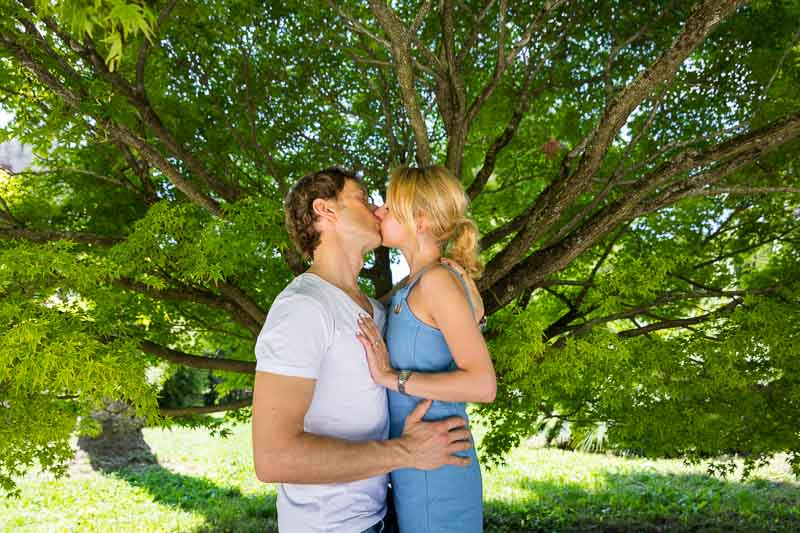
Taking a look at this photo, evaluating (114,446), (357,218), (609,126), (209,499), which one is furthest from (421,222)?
(114,446)

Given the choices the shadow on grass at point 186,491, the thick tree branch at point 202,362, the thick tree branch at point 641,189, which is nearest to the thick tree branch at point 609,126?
the thick tree branch at point 641,189

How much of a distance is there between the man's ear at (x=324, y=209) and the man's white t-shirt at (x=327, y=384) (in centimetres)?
32

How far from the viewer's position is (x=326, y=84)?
6.45 meters

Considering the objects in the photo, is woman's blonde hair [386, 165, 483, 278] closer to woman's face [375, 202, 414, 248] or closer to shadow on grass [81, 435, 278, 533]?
woman's face [375, 202, 414, 248]

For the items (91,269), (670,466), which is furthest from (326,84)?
(670,466)

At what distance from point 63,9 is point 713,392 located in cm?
490

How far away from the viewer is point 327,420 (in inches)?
Result: 80.7

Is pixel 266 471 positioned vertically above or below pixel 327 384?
below

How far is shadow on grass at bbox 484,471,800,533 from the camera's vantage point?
305 inches

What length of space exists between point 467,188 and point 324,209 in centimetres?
323

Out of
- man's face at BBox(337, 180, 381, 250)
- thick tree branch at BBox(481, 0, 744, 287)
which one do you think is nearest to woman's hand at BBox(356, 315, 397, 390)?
man's face at BBox(337, 180, 381, 250)

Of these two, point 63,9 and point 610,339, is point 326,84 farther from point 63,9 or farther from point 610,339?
point 63,9

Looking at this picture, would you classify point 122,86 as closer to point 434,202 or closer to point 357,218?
point 357,218

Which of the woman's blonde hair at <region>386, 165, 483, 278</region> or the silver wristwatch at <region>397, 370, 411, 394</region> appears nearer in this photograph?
the silver wristwatch at <region>397, 370, 411, 394</region>
